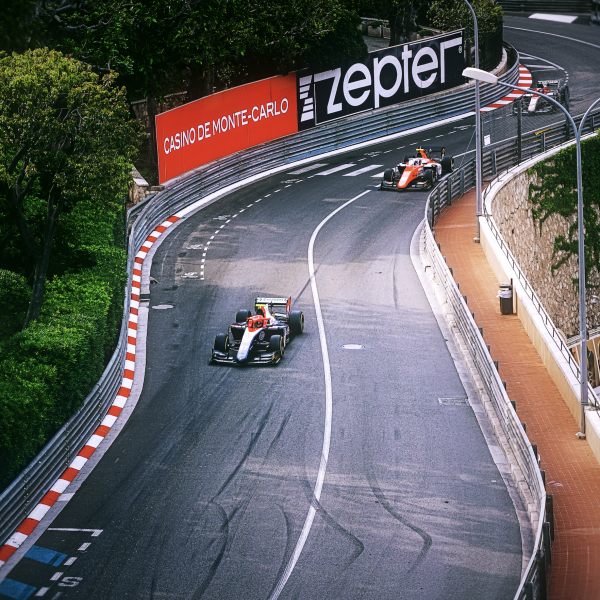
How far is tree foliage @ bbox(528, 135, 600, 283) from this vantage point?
46812mm

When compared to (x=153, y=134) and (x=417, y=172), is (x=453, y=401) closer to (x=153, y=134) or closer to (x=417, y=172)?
(x=417, y=172)

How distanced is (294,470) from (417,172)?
24039 millimetres

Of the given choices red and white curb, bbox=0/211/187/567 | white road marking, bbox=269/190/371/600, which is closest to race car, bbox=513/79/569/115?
white road marking, bbox=269/190/371/600

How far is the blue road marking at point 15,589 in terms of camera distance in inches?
702

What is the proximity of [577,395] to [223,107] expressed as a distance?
85.2 feet

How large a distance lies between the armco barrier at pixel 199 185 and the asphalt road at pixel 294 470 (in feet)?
2.68

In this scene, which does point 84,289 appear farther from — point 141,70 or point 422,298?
point 141,70

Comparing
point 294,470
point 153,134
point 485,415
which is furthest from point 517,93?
point 294,470

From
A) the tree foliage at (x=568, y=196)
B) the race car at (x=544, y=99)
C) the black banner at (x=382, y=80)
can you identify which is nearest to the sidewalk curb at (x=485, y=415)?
the tree foliage at (x=568, y=196)

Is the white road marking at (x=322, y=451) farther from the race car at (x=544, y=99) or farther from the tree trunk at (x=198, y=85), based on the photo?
the race car at (x=544, y=99)

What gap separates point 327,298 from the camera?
32.5 metres

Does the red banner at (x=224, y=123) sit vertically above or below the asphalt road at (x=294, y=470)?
above

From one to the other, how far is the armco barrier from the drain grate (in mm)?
8710

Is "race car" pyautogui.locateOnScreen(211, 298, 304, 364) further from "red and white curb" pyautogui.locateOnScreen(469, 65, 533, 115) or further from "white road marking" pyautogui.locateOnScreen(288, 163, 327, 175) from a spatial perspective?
"red and white curb" pyautogui.locateOnScreen(469, 65, 533, 115)
